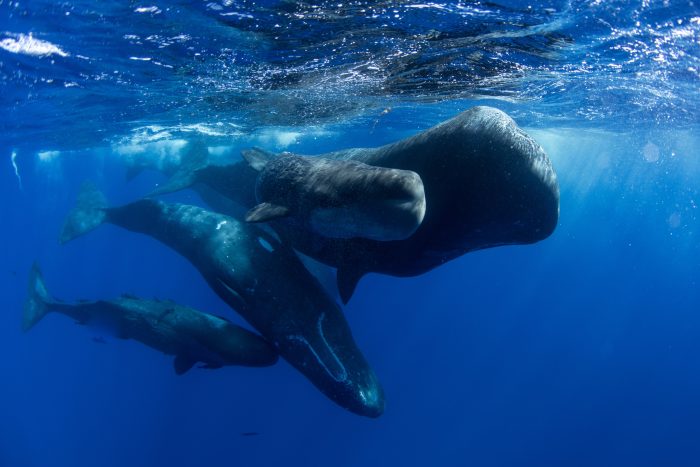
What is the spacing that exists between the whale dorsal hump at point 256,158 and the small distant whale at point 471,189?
8.94ft

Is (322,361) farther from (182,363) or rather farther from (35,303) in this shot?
(35,303)

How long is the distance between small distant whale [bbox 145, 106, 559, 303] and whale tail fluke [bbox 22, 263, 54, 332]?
13.9 meters

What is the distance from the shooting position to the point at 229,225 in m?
9.62

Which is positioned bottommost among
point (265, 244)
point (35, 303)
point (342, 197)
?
point (35, 303)

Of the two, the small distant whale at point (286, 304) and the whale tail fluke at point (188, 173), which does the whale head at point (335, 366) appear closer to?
the small distant whale at point (286, 304)

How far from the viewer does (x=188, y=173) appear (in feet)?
51.6

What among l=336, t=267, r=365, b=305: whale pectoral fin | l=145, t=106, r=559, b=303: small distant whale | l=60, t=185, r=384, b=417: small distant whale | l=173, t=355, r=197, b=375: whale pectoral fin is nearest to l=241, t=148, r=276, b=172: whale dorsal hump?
l=60, t=185, r=384, b=417: small distant whale

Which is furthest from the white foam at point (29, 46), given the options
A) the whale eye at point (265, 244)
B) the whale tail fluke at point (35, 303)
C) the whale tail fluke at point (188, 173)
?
the whale tail fluke at point (35, 303)

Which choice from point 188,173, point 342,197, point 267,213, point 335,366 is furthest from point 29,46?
point 335,366

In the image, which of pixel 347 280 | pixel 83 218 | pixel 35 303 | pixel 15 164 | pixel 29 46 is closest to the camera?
pixel 347 280

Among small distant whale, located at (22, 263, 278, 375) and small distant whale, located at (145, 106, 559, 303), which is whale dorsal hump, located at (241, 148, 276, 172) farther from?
small distant whale, located at (22, 263, 278, 375)

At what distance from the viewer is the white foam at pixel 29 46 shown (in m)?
10.5

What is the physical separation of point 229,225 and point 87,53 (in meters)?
6.72

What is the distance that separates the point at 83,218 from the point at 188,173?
4.55 meters
